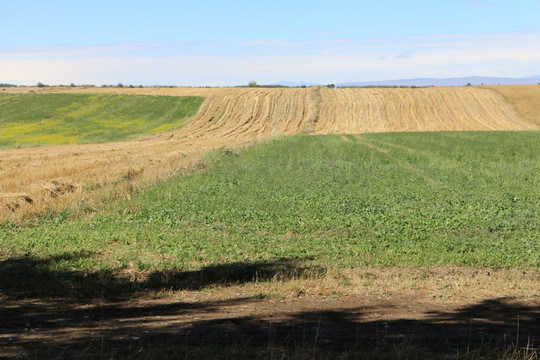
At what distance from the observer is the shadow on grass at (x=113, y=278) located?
10.3m

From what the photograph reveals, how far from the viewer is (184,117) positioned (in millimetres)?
63438

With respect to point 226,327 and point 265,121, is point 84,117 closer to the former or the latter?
point 265,121

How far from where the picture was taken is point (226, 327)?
7.81 metres

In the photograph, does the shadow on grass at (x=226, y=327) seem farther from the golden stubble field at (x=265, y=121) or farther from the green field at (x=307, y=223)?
the golden stubble field at (x=265, y=121)

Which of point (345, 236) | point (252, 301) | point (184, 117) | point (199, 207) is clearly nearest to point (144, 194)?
point (199, 207)

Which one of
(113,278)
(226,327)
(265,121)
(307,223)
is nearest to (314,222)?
(307,223)

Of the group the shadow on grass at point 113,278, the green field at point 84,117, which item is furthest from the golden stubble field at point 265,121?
the shadow on grass at point 113,278

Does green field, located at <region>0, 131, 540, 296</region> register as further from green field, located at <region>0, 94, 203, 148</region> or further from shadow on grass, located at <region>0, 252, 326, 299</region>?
green field, located at <region>0, 94, 203, 148</region>

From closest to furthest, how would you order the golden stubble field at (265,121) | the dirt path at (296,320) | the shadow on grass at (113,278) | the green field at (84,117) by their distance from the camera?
1. the dirt path at (296,320)
2. the shadow on grass at (113,278)
3. the golden stubble field at (265,121)
4. the green field at (84,117)

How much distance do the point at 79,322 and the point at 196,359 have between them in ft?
9.01

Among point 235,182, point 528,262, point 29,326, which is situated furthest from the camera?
point 235,182

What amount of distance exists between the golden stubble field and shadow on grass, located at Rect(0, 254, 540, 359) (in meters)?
14.0

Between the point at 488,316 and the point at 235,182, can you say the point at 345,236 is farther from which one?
the point at 235,182

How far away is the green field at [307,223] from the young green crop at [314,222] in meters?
0.03
